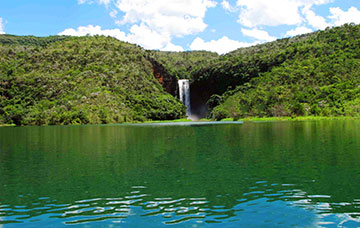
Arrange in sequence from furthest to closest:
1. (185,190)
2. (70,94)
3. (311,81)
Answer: (70,94) → (311,81) → (185,190)

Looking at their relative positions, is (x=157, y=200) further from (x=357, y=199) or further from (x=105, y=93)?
(x=105, y=93)

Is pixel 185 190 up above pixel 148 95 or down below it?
below

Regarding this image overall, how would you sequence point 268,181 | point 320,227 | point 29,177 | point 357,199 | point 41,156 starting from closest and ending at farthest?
point 320,227, point 357,199, point 268,181, point 29,177, point 41,156

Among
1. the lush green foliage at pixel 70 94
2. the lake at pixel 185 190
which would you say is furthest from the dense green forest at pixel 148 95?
the lake at pixel 185 190

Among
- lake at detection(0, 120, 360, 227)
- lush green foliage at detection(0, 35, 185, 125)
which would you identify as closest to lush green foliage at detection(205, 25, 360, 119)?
lush green foliage at detection(0, 35, 185, 125)

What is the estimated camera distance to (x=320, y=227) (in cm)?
1359

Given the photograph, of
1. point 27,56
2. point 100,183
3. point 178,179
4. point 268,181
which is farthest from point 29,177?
point 27,56

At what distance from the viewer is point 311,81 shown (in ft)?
487

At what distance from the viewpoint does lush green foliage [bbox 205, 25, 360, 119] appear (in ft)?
423

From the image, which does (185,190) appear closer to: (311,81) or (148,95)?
(311,81)

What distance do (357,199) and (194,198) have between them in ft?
25.6

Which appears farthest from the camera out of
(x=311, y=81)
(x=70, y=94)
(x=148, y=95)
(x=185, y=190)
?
(x=148, y=95)

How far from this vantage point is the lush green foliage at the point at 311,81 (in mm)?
129000

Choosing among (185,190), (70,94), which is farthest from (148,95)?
(185,190)
